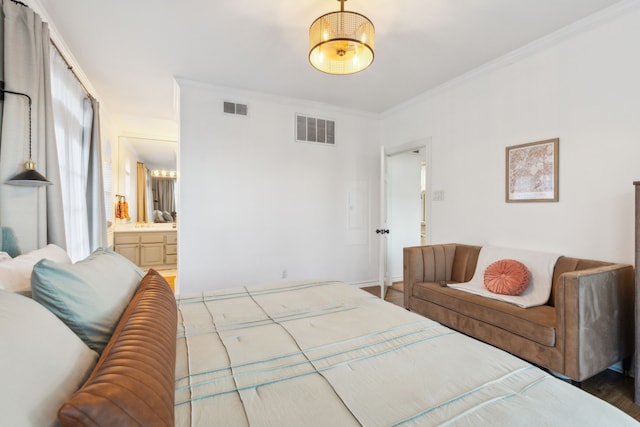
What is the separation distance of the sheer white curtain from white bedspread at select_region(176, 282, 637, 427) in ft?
7.31

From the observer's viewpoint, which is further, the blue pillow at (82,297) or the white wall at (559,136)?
the white wall at (559,136)

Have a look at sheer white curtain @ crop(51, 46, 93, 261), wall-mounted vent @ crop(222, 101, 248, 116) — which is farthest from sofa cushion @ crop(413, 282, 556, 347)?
sheer white curtain @ crop(51, 46, 93, 261)

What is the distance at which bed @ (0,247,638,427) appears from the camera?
607 mm

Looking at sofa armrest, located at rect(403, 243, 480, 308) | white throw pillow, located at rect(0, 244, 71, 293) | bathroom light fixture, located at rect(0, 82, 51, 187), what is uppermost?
bathroom light fixture, located at rect(0, 82, 51, 187)

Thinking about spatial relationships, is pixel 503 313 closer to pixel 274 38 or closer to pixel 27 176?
pixel 274 38

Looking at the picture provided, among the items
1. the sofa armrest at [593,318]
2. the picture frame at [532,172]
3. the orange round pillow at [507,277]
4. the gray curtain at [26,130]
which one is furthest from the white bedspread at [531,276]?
the gray curtain at [26,130]

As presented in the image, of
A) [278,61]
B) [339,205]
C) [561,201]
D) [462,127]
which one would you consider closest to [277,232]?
[339,205]

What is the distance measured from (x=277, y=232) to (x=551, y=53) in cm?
337

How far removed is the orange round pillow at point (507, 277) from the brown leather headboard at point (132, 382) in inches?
97.7

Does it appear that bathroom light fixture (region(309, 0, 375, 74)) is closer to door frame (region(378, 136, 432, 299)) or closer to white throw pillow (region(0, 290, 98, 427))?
door frame (region(378, 136, 432, 299))

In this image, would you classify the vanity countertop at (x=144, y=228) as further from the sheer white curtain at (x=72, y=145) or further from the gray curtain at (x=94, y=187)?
the sheer white curtain at (x=72, y=145)

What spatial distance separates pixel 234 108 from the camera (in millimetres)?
3707

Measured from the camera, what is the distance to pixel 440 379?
984mm

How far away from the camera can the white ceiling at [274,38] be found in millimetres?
2186
